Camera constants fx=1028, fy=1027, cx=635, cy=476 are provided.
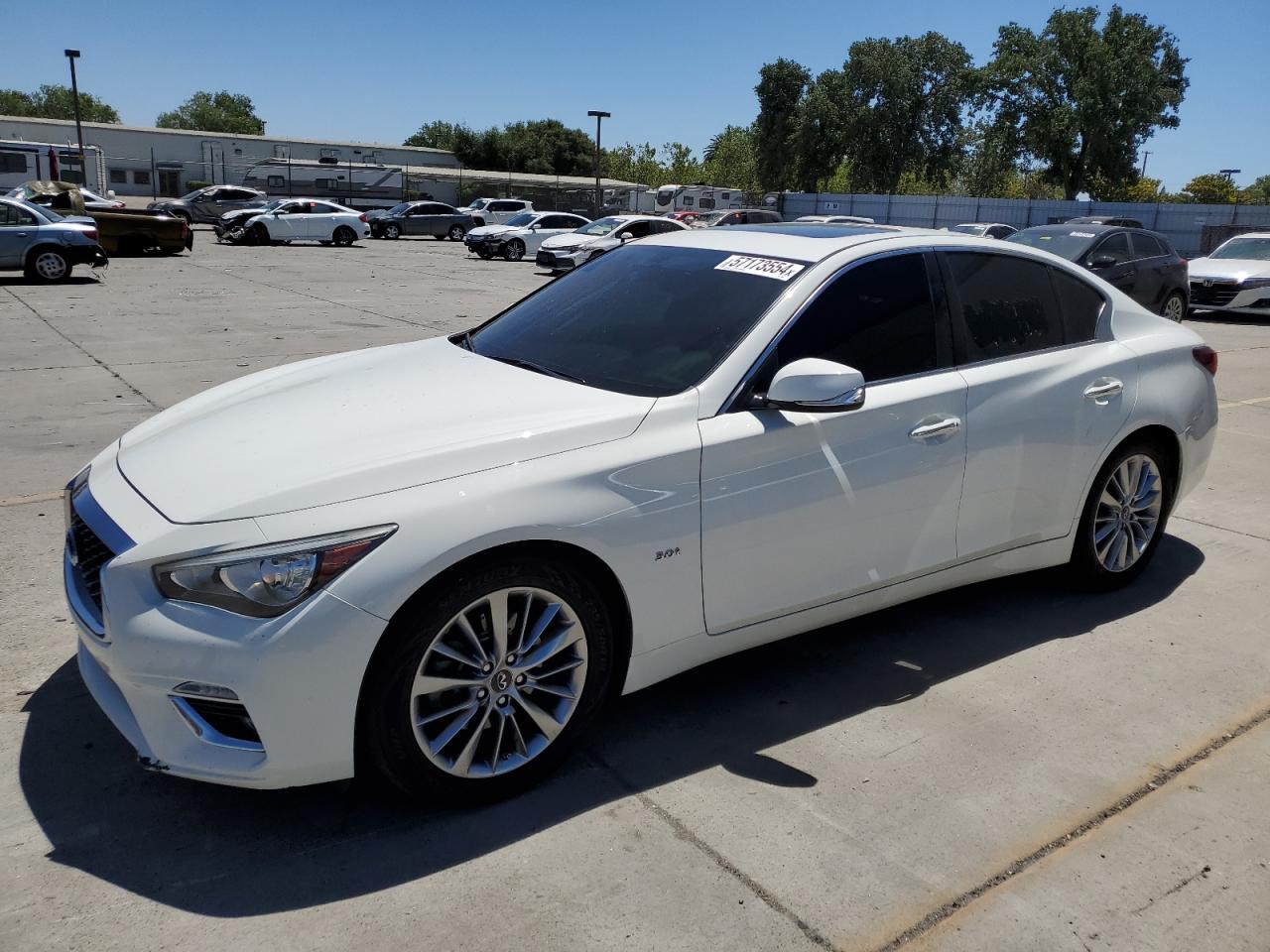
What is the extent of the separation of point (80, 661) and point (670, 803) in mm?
1803

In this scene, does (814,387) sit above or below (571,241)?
above

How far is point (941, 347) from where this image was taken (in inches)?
154

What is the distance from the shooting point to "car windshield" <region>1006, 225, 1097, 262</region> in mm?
15562

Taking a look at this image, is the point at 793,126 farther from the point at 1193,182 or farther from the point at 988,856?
the point at 988,856

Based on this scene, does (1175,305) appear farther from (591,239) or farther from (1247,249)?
(591,239)

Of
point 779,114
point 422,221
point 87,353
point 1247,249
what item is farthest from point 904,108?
point 87,353

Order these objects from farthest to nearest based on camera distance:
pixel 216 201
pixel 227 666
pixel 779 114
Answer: pixel 779 114, pixel 216 201, pixel 227 666

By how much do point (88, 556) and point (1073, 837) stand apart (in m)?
2.92

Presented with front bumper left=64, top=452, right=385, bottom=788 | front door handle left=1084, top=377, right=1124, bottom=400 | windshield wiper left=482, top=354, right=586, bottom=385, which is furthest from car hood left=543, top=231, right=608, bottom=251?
front bumper left=64, top=452, right=385, bottom=788

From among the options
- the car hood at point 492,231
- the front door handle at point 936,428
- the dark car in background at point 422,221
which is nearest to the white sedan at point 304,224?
the car hood at point 492,231

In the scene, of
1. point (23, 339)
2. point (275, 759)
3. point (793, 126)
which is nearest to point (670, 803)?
point (275, 759)

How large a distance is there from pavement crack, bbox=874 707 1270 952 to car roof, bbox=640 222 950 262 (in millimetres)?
2054

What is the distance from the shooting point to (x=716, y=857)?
9.24 feet

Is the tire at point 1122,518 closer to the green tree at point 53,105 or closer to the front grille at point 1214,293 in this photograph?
the front grille at point 1214,293
